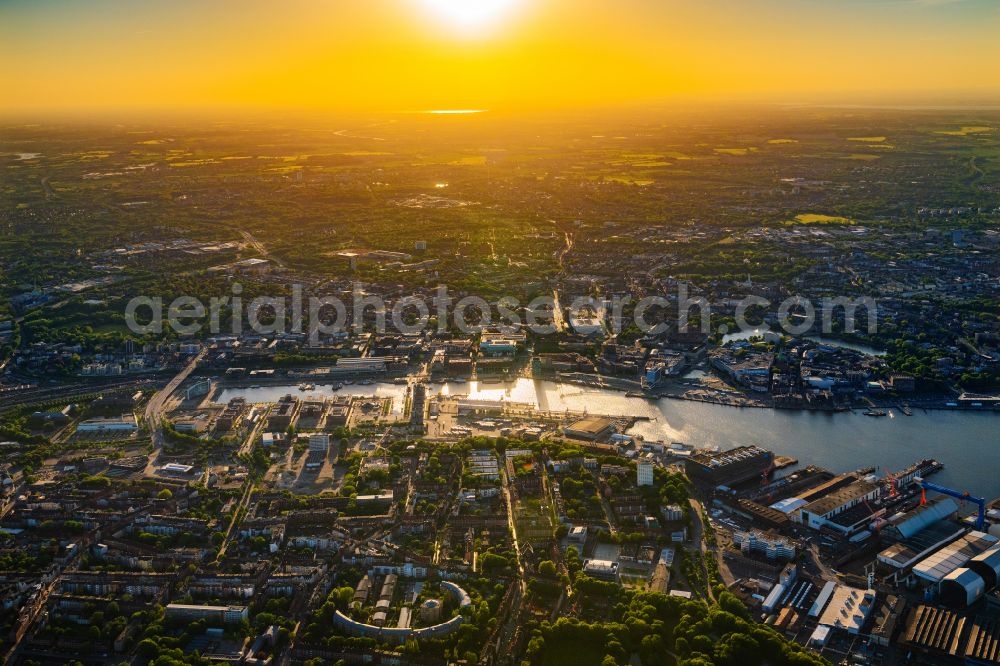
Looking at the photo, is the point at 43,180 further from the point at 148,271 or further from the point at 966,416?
the point at 966,416

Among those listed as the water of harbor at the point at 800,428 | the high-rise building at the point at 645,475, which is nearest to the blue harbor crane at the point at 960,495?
the water of harbor at the point at 800,428

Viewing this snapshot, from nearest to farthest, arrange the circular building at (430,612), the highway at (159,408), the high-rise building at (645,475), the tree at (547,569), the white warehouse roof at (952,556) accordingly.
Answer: the circular building at (430,612) → the white warehouse roof at (952,556) → the tree at (547,569) → the high-rise building at (645,475) → the highway at (159,408)

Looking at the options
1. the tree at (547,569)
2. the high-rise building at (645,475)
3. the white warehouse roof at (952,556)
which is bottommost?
the tree at (547,569)

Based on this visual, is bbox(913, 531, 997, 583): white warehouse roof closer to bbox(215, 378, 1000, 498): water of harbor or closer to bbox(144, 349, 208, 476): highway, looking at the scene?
bbox(215, 378, 1000, 498): water of harbor

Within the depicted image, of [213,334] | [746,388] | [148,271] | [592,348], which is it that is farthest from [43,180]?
[746,388]

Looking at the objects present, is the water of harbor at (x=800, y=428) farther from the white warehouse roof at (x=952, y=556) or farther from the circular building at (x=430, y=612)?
the circular building at (x=430, y=612)

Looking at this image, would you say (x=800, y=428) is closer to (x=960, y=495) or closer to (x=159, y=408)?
Answer: (x=960, y=495)
